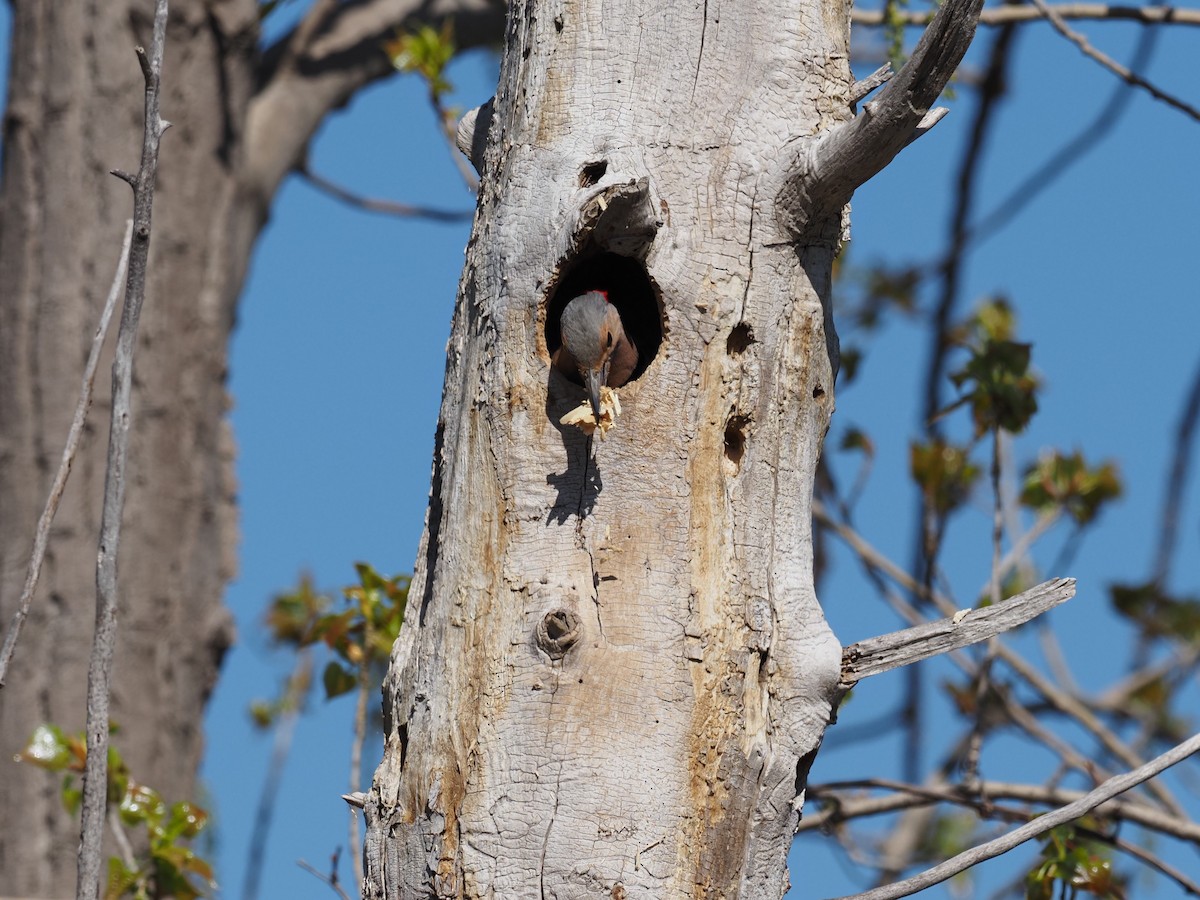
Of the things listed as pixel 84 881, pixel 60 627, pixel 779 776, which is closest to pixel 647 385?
pixel 779 776

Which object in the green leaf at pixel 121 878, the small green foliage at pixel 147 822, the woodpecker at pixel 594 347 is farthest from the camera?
the small green foliage at pixel 147 822

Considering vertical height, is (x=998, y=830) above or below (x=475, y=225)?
below

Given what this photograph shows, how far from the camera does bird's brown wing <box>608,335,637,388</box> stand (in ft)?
7.82

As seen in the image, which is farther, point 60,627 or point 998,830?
point 60,627

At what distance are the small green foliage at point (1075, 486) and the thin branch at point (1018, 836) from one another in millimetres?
2299

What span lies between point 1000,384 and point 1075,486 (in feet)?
2.51

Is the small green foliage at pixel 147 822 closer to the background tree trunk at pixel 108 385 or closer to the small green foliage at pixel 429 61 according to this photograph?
the background tree trunk at pixel 108 385

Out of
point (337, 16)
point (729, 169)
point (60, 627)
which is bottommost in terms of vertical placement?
point (729, 169)

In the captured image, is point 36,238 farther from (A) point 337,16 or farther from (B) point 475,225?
(B) point 475,225

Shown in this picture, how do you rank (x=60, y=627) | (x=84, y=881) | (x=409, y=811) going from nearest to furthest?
(x=84, y=881)
(x=409, y=811)
(x=60, y=627)

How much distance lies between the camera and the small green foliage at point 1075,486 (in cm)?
416

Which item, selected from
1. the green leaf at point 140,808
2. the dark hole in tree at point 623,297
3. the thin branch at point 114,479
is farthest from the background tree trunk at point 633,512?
the green leaf at point 140,808

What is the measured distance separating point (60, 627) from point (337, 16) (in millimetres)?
2500

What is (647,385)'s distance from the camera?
7.05 feet
